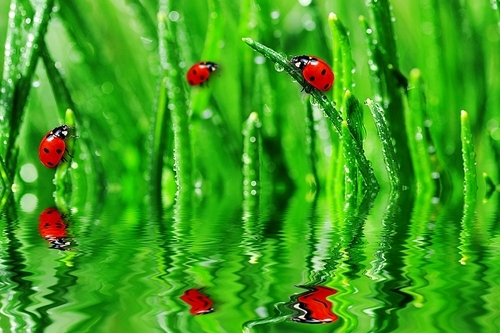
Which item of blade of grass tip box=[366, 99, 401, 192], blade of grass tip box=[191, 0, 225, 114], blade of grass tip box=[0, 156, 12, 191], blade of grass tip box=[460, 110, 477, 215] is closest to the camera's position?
blade of grass tip box=[366, 99, 401, 192]

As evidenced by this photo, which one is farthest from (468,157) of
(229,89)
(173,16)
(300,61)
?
(173,16)

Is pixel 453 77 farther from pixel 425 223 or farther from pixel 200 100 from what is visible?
pixel 425 223

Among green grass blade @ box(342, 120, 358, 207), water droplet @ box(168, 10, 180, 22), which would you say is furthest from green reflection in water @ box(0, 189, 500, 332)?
water droplet @ box(168, 10, 180, 22)

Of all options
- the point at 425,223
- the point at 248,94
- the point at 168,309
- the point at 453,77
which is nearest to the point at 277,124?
the point at 248,94

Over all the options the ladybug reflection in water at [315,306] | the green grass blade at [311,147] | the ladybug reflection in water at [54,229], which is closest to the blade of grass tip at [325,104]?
the green grass blade at [311,147]

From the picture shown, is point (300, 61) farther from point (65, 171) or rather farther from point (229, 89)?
point (65, 171)

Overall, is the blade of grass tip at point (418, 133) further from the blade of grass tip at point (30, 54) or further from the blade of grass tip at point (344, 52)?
the blade of grass tip at point (30, 54)

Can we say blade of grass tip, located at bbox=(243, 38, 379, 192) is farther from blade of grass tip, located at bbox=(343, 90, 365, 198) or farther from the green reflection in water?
the green reflection in water
